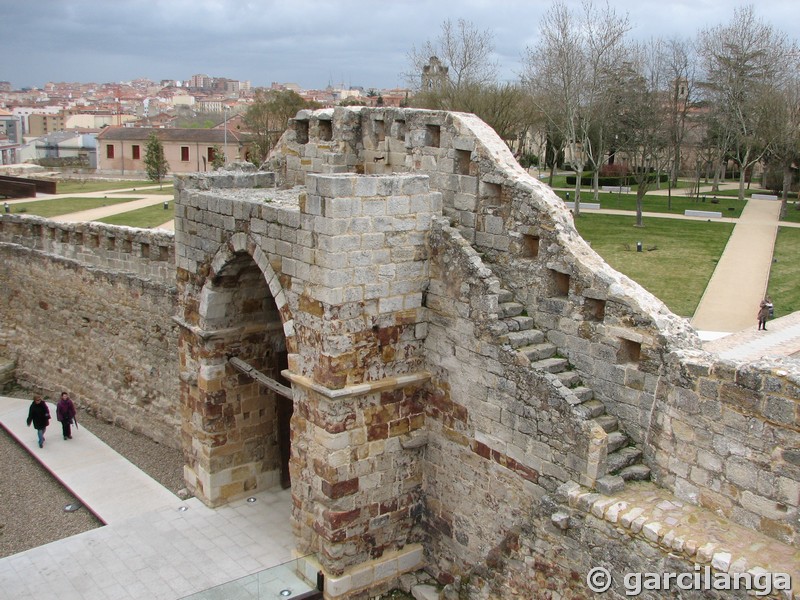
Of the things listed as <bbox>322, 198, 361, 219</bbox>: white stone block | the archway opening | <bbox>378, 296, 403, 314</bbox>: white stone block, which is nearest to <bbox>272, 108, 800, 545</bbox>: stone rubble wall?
<bbox>378, 296, 403, 314</bbox>: white stone block

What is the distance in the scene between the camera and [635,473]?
737cm

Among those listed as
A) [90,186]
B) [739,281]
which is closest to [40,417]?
[739,281]

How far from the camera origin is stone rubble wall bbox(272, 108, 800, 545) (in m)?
6.45

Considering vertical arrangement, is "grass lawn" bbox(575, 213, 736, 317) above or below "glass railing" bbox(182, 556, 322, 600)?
above

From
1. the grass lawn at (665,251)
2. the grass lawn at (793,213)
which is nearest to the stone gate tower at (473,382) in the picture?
the grass lawn at (665,251)

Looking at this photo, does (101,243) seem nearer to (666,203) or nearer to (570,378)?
(570,378)

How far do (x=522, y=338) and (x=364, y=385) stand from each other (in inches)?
70.0

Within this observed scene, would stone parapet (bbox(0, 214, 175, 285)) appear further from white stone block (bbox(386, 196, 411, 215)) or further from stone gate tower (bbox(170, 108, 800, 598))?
white stone block (bbox(386, 196, 411, 215))

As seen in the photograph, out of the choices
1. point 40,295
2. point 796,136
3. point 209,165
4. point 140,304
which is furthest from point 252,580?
point 209,165

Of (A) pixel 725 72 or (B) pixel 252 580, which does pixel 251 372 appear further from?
(A) pixel 725 72

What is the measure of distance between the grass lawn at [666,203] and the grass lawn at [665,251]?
4.18 metres

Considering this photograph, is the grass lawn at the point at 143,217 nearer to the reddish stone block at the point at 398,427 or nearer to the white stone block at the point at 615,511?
the reddish stone block at the point at 398,427

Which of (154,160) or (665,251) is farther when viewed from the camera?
(154,160)

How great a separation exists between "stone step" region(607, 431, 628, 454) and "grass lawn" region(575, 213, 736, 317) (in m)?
12.6
